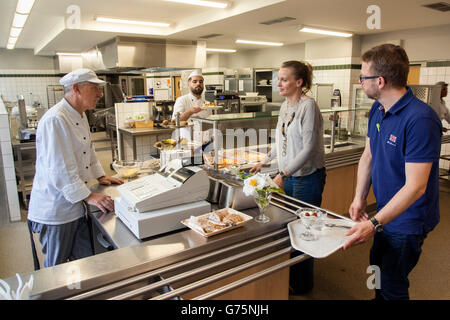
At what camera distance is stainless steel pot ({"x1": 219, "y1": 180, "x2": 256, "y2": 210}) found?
169 centimetres

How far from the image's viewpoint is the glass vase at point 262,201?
1.53 m

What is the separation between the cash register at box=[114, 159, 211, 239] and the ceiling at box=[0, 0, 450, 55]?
11.8 ft

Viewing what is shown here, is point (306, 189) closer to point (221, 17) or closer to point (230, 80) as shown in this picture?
point (221, 17)

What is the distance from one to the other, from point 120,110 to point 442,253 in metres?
4.68

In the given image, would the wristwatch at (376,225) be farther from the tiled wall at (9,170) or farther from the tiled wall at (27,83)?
the tiled wall at (27,83)

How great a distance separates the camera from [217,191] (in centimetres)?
182

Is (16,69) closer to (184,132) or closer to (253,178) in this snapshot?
(184,132)

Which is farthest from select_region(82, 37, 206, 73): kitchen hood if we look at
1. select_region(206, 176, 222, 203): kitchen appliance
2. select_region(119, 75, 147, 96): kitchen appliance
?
select_region(206, 176, 222, 203): kitchen appliance

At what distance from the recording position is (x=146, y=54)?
5625mm

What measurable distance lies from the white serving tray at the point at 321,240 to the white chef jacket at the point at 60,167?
1.12 m

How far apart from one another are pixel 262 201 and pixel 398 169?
65cm

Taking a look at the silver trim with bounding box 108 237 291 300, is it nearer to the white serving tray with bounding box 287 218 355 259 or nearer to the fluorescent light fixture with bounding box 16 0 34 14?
the white serving tray with bounding box 287 218 355 259

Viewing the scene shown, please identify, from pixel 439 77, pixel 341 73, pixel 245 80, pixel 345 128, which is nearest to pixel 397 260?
pixel 345 128
